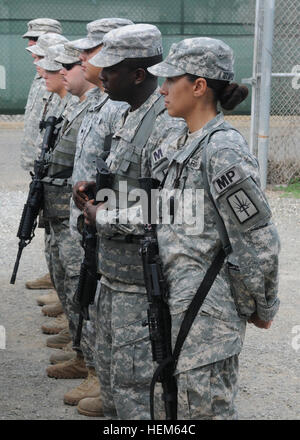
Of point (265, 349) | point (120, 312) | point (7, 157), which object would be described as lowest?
point (7, 157)

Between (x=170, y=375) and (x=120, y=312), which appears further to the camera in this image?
(x=120, y=312)

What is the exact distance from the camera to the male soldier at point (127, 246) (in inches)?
128

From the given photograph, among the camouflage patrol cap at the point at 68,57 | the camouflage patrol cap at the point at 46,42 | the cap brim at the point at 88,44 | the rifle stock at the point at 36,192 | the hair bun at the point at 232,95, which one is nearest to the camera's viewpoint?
the hair bun at the point at 232,95

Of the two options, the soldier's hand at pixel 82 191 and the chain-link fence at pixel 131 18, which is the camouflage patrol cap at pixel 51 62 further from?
the chain-link fence at pixel 131 18

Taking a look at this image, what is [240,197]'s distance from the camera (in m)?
2.67

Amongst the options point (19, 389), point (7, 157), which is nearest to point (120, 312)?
point (19, 389)

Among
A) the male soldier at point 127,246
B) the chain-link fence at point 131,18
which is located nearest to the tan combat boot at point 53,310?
the male soldier at point 127,246

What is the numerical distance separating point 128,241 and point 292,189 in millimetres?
7049

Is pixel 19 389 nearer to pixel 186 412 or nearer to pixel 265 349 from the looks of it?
pixel 265 349

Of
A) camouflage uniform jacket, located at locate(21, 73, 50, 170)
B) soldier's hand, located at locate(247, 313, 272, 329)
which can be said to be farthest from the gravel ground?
soldier's hand, located at locate(247, 313, 272, 329)

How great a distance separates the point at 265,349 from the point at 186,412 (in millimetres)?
2515

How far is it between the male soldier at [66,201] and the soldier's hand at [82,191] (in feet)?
2.86

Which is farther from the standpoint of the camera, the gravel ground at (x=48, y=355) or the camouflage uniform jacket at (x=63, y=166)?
the camouflage uniform jacket at (x=63, y=166)

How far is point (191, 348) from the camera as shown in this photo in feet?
9.05
